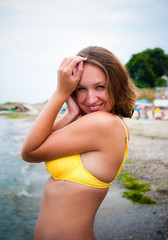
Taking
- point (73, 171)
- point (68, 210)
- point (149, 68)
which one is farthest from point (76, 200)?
point (149, 68)

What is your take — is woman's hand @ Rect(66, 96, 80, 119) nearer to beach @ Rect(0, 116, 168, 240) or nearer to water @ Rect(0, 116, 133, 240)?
beach @ Rect(0, 116, 168, 240)

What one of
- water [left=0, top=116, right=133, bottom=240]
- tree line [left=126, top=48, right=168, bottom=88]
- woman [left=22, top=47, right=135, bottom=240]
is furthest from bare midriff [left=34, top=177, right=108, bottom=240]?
tree line [left=126, top=48, right=168, bottom=88]

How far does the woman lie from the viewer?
1556 millimetres

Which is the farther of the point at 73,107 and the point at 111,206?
the point at 111,206

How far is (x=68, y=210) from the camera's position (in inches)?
62.8

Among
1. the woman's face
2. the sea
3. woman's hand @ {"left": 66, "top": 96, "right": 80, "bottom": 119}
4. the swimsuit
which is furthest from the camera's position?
the sea

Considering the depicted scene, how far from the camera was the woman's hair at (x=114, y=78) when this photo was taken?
1.70 meters

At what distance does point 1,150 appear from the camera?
30.6 feet

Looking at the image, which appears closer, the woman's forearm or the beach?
the woman's forearm

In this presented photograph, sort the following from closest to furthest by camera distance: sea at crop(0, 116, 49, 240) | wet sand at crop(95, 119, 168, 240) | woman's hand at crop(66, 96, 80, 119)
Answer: woman's hand at crop(66, 96, 80, 119) → wet sand at crop(95, 119, 168, 240) → sea at crop(0, 116, 49, 240)

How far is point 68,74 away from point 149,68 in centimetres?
5500

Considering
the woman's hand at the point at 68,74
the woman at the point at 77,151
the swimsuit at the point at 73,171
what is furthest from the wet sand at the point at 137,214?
the woman's hand at the point at 68,74

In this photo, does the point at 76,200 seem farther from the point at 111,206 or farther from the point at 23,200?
the point at 23,200

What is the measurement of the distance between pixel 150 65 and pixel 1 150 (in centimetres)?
5138
